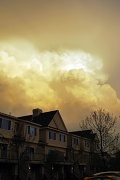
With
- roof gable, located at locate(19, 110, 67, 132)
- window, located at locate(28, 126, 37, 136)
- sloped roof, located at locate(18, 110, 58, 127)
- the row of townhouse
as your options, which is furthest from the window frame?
roof gable, located at locate(19, 110, 67, 132)

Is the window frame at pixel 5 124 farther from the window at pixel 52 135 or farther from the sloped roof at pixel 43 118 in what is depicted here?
the window at pixel 52 135

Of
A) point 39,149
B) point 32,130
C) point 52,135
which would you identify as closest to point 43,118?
point 52,135

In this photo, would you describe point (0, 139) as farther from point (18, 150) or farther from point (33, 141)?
point (33, 141)

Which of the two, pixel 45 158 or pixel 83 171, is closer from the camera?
pixel 45 158

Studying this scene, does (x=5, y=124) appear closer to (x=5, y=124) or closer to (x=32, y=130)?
(x=5, y=124)

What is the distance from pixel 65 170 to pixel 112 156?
8.95m

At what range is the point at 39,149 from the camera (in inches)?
1585

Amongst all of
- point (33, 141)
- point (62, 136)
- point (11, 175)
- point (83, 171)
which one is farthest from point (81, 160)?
point (11, 175)

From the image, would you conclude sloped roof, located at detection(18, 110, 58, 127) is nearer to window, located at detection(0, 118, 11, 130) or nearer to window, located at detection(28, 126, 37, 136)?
window, located at detection(28, 126, 37, 136)

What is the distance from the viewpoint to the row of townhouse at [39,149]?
3322cm

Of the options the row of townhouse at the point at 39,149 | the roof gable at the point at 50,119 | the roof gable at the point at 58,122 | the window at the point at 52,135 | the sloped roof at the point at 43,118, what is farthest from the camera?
the roof gable at the point at 58,122

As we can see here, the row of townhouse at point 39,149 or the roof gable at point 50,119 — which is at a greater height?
the roof gable at point 50,119

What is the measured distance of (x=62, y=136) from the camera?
46.1 metres

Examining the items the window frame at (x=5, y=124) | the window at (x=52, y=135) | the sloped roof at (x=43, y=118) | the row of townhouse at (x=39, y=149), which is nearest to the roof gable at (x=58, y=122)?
the row of townhouse at (x=39, y=149)
